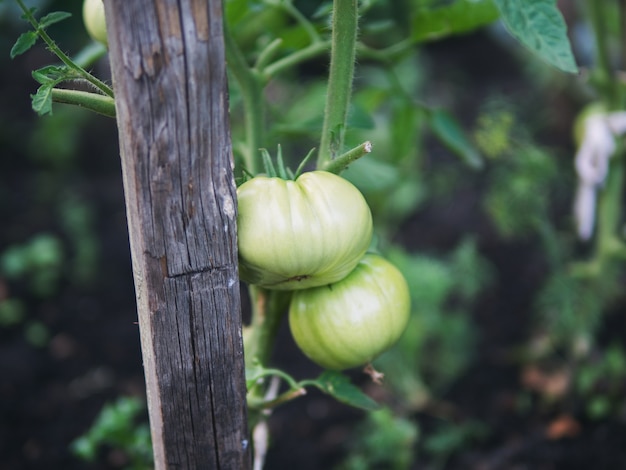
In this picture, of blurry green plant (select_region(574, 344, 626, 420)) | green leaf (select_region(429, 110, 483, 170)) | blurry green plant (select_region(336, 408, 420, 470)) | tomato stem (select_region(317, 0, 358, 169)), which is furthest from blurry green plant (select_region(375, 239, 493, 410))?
tomato stem (select_region(317, 0, 358, 169))

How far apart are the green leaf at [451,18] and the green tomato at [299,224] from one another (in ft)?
1.73

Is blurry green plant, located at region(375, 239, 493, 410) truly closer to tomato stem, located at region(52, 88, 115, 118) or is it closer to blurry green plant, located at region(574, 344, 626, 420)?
blurry green plant, located at region(574, 344, 626, 420)

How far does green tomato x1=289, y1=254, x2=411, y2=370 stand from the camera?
2.98ft

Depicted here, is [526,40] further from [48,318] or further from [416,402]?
[48,318]

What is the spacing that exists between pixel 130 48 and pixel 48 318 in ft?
6.38

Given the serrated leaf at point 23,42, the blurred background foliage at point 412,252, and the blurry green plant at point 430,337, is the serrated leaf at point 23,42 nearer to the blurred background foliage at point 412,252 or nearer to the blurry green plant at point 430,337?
the blurred background foliage at point 412,252

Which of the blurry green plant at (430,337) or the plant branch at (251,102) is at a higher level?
the plant branch at (251,102)

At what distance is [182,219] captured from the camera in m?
0.78

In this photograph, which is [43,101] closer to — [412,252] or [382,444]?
[382,444]

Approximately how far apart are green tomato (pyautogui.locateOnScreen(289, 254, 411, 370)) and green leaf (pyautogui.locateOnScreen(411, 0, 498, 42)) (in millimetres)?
514

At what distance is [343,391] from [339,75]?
1.47 ft

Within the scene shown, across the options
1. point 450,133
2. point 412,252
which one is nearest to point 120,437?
point 450,133

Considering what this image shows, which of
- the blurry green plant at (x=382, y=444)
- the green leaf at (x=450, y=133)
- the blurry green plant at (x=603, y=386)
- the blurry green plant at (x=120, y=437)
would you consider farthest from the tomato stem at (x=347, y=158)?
the blurry green plant at (x=603, y=386)

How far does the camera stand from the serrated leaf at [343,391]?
3.19 feet
